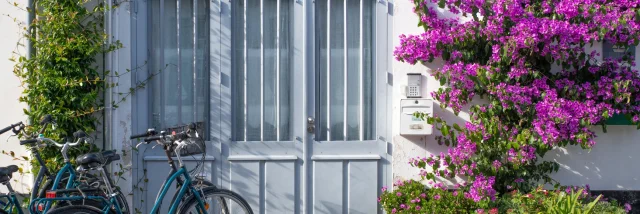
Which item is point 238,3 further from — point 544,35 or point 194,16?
point 544,35

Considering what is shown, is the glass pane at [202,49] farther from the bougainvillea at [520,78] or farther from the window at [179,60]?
the bougainvillea at [520,78]

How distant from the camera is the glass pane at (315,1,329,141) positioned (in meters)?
6.88

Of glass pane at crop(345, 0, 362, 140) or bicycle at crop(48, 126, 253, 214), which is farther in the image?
glass pane at crop(345, 0, 362, 140)

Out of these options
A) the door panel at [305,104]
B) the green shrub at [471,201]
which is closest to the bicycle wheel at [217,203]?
the door panel at [305,104]

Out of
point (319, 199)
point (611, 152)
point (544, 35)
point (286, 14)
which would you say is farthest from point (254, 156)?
point (611, 152)

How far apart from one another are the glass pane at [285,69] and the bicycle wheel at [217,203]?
0.91 metres

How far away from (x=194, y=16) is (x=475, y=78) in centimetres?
245

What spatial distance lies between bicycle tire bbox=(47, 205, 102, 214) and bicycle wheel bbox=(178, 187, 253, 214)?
654mm

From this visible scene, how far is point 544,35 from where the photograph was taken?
20.8ft

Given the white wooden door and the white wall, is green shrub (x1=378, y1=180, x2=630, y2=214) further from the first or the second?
the white wall

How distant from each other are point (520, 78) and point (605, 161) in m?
1.11

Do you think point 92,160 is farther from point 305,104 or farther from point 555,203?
point 555,203

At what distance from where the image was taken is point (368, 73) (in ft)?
22.6

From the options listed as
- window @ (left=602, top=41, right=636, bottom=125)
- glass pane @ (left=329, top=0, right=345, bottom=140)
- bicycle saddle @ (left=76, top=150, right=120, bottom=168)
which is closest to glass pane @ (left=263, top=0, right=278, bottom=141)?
glass pane @ (left=329, top=0, right=345, bottom=140)
